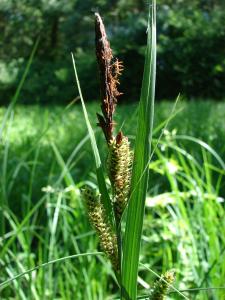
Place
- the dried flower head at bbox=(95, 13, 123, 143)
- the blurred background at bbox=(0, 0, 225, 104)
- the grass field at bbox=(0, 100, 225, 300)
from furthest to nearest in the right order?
the blurred background at bbox=(0, 0, 225, 104) → the grass field at bbox=(0, 100, 225, 300) → the dried flower head at bbox=(95, 13, 123, 143)

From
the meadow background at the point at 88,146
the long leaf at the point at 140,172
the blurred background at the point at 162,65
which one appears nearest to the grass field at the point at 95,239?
the meadow background at the point at 88,146

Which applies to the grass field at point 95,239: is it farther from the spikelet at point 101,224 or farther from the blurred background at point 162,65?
the blurred background at point 162,65

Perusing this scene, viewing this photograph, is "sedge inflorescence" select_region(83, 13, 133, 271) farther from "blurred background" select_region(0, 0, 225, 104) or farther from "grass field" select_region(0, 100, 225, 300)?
"blurred background" select_region(0, 0, 225, 104)

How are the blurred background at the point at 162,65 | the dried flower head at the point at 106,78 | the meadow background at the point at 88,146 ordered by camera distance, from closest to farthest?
the dried flower head at the point at 106,78, the meadow background at the point at 88,146, the blurred background at the point at 162,65

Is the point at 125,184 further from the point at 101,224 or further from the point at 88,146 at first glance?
the point at 88,146

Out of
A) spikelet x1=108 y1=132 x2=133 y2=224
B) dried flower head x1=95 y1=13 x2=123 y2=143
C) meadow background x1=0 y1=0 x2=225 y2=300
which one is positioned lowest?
meadow background x1=0 y1=0 x2=225 y2=300

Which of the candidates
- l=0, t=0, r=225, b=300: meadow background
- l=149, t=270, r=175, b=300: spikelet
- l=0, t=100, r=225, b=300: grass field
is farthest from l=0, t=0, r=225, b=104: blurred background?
l=149, t=270, r=175, b=300: spikelet

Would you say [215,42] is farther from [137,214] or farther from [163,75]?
[137,214]
